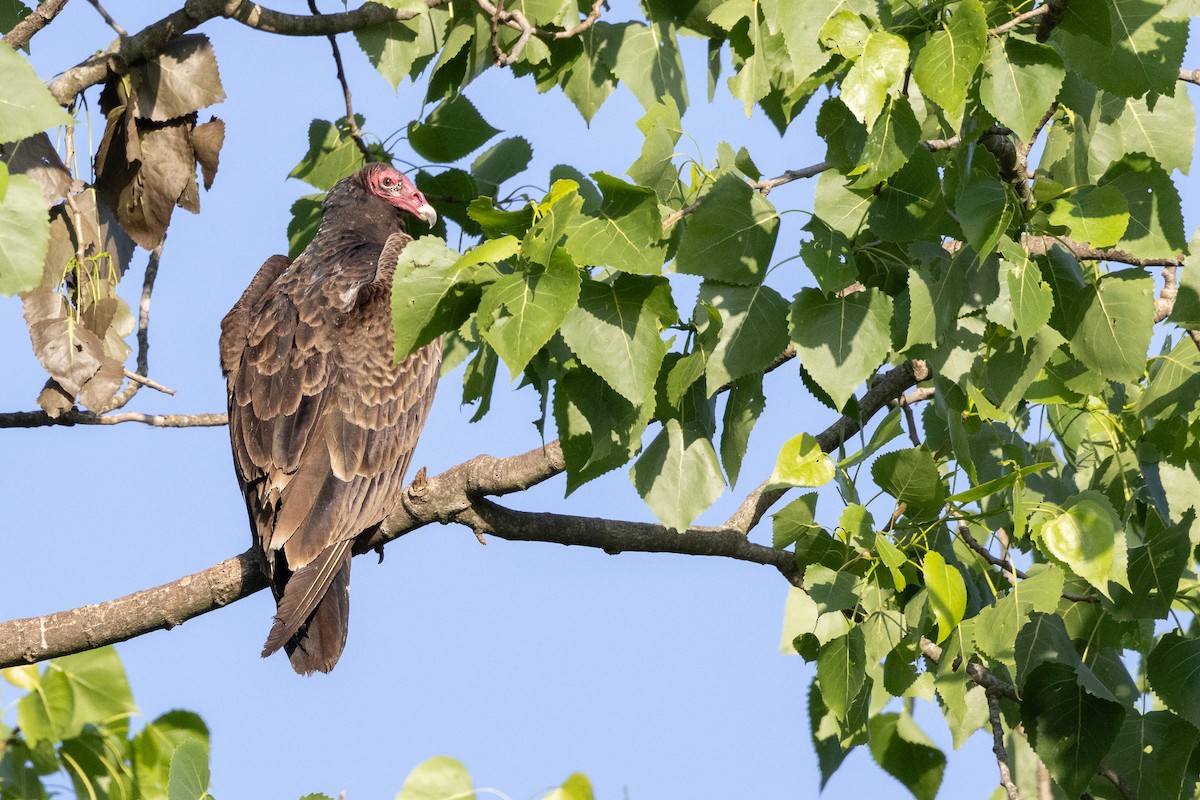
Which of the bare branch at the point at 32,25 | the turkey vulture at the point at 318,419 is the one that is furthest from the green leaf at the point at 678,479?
the bare branch at the point at 32,25

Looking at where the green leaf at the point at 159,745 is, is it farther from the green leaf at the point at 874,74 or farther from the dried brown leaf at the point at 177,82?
the green leaf at the point at 874,74

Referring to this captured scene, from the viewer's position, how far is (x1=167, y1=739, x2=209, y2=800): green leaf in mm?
2291

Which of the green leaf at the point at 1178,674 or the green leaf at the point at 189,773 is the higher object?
the green leaf at the point at 1178,674

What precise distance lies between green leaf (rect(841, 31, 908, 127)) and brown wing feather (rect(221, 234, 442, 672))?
2057mm

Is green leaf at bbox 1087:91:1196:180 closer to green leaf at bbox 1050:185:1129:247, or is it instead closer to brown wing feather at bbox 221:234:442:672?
green leaf at bbox 1050:185:1129:247

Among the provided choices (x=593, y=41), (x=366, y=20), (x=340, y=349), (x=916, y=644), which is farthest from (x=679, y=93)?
(x=916, y=644)

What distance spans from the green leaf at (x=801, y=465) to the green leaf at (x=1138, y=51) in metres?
0.87

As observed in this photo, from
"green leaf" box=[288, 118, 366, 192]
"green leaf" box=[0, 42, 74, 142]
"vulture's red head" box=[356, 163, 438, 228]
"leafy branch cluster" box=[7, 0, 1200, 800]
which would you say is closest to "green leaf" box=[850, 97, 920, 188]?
"leafy branch cluster" box=[7, 0, 1200, 800]

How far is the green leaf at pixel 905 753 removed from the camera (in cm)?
323

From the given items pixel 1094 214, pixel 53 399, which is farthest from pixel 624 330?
pixel 53 399

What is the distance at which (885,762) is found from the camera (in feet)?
10.7

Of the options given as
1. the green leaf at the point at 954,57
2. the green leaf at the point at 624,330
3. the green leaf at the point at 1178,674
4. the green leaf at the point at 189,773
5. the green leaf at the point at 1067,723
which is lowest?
the green leaf at the point at 189,773

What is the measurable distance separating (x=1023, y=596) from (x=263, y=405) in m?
2.56

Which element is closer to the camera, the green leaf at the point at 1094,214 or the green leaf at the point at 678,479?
the green leaf at the point at 1094,214
